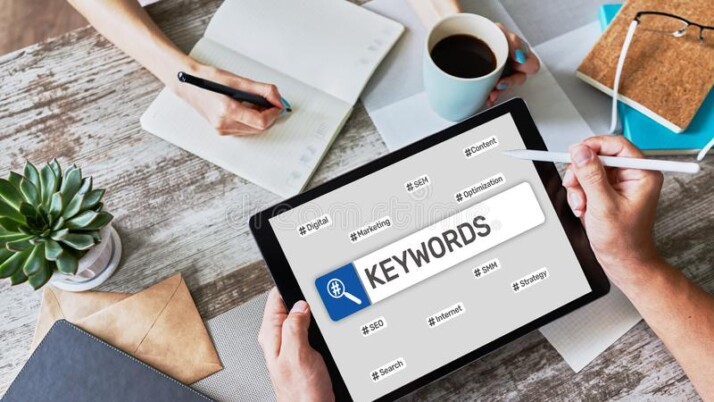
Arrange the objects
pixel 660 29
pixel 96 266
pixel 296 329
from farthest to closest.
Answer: pixel 660 29 < pixel 96 266 < pixel 296 329

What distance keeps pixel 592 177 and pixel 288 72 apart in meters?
0.51

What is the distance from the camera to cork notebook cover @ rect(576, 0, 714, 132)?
2.71 feet

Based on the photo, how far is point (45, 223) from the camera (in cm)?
68

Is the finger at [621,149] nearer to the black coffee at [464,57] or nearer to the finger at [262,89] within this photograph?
the black coffee at [464,57]

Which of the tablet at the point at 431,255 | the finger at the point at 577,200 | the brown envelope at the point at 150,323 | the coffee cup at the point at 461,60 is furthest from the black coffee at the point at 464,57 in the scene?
the brown envelope at the point at 150,323

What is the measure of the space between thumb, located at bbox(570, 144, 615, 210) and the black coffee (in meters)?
0.19

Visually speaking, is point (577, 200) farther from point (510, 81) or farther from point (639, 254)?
point (510, 81)

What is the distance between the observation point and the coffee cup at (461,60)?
2.43 ft

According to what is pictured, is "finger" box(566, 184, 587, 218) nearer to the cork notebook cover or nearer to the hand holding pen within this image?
the cork notebook cover

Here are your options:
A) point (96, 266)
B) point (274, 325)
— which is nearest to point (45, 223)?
point (96, 266)

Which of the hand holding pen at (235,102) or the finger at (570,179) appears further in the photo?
the hand holding pen at (235,102)

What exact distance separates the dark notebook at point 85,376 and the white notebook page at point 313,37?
1.68 feet

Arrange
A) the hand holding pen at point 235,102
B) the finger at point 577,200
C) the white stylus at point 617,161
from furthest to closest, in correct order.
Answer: the hand holding pen at point 235,102
the finger at point 577,200
the white stylus at point 617,161

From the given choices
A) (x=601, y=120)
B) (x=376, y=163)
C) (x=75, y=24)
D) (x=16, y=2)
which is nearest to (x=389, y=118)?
(x=376, y=163)
